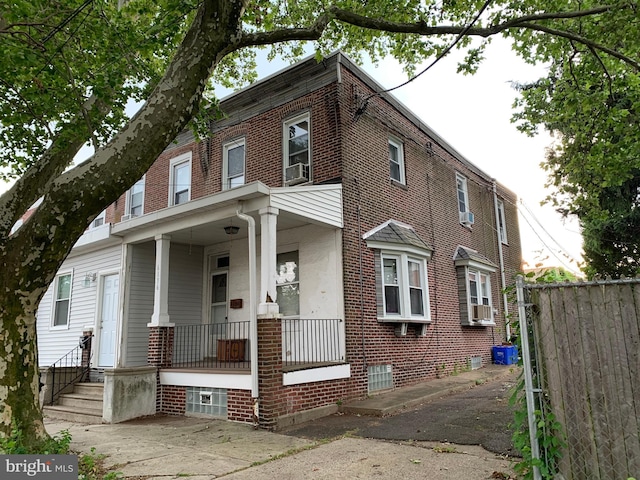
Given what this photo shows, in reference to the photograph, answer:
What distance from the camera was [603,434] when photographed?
359 cm

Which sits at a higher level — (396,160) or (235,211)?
(396,160)

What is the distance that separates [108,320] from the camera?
1189cm

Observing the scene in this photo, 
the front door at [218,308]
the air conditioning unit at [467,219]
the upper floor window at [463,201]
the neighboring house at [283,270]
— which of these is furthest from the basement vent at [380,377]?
the upper floor window at [463,201]

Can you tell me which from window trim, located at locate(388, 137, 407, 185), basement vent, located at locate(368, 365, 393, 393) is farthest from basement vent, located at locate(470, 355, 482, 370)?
window trim, located at locate(388, 137, 407, 185)

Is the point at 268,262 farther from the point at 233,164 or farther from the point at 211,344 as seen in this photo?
the point at 233,164

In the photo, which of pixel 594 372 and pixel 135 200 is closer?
pixel 594 372

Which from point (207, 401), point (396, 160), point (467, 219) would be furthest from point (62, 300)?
point (467, 219)

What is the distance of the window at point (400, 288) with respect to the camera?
10445 mm

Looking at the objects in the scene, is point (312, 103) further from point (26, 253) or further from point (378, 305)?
point (26, 253)

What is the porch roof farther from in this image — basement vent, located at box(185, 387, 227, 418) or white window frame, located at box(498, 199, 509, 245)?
white window frame, located at box(498, 199, 509, 245)

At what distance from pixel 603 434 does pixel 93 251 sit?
1242 centimetres

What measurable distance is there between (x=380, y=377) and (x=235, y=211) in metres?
4.87

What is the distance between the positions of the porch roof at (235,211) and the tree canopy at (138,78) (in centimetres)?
193

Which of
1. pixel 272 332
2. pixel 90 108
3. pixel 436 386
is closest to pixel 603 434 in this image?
pixel 272 332
